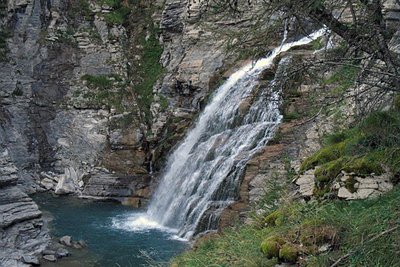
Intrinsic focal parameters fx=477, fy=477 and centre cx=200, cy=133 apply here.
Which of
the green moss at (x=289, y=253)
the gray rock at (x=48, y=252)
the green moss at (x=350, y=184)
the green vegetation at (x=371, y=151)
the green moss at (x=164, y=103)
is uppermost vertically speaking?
the green moss at (x=164, y=103)

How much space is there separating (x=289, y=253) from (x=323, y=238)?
331 mm

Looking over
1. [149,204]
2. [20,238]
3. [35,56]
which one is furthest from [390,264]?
[35,56]

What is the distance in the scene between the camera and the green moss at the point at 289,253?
425cm

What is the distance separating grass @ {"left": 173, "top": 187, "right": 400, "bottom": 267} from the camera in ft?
11.8

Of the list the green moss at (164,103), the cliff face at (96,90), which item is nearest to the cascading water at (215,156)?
the cliff face at (96,90)

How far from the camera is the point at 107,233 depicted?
13.2m

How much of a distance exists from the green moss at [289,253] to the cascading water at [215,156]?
644 centimetres

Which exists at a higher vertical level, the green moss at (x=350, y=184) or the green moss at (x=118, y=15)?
the green moss at (x=118, y=15)

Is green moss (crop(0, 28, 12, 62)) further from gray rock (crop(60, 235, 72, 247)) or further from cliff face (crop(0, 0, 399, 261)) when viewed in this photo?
gray rock (crop(60, 235, 72, 247))

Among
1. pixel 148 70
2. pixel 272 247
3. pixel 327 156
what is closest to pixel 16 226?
pixel 327 156

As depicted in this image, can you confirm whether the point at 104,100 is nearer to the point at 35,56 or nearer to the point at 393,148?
the point at 35,56

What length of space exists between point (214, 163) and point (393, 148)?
356 inches

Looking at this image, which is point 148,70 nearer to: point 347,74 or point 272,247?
point 347,74

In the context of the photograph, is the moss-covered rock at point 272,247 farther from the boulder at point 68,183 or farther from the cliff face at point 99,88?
the boulder at point 68,183
